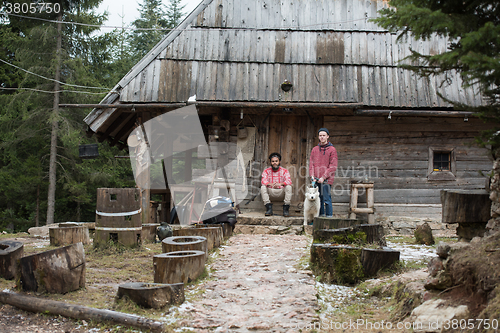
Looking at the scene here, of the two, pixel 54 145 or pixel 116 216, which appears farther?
pixel 54 145

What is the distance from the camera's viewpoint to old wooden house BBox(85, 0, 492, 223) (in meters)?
9.84

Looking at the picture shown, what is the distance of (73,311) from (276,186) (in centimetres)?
633

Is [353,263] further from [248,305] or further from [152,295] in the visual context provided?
[152,295]

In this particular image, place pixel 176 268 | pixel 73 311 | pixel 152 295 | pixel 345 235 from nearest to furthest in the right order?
pixel 73 311 < pixel 152 295 < pixel 176 268 < pixel 345 235

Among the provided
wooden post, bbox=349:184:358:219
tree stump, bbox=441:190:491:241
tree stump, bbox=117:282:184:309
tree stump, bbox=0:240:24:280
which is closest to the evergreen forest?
wooden post, bbox=349:184:358:219

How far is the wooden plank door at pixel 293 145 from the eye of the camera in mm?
10328

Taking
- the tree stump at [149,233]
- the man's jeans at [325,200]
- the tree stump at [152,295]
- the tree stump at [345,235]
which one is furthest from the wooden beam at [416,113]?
the tree stump at [152,295]

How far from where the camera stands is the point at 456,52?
9.32 ft

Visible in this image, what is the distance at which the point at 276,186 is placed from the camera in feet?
30.5

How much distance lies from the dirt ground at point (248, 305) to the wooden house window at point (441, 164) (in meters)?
6.27

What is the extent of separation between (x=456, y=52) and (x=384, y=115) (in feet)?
24.7

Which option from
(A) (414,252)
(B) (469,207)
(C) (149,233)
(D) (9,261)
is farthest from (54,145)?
(B) (469,207)

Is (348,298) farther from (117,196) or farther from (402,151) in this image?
(402,151)

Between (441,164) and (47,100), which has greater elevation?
(47,100)
